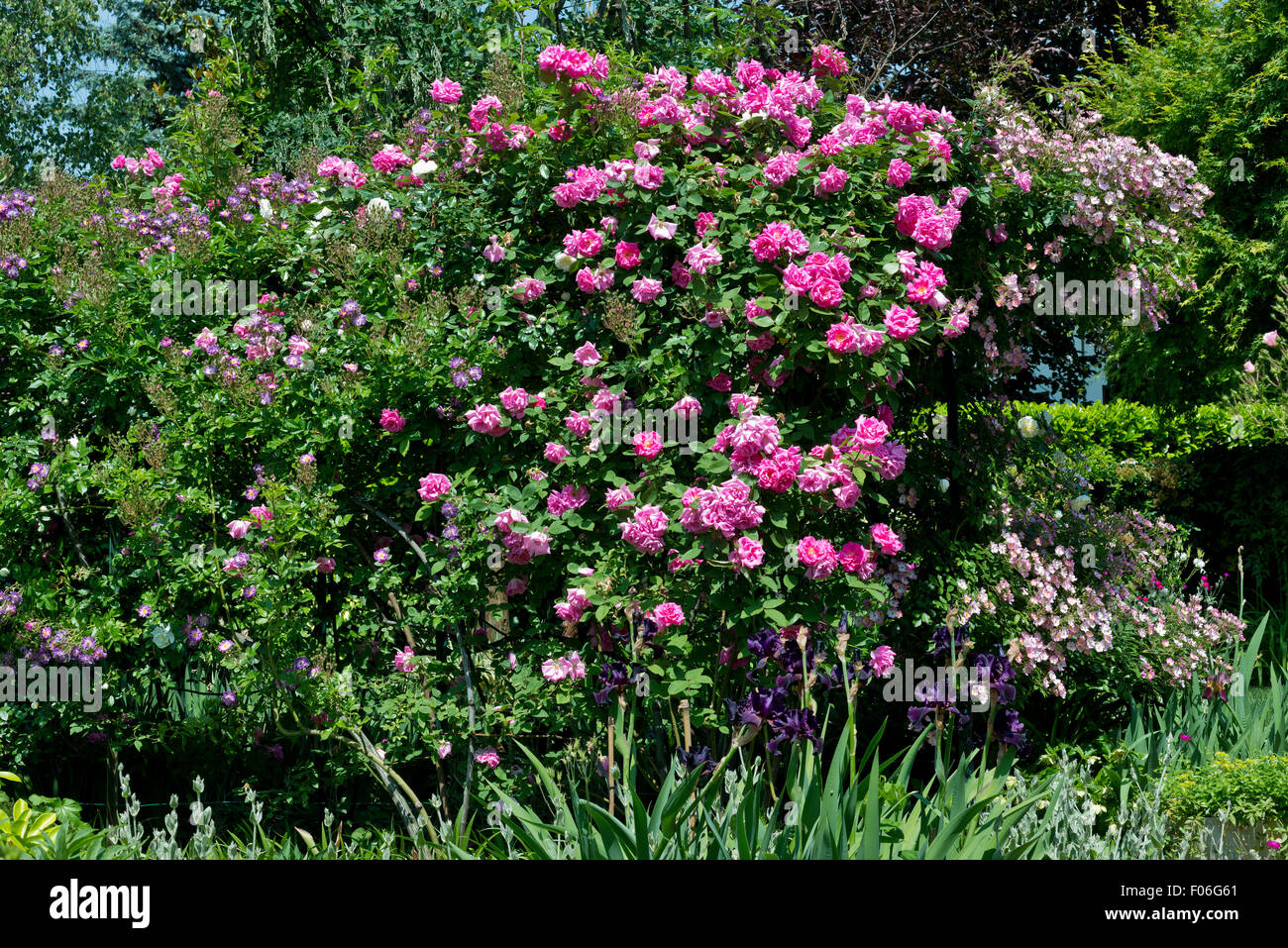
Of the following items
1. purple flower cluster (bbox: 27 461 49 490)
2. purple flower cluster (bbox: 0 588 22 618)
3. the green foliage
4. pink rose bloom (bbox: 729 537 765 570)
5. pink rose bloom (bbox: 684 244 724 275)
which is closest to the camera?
pink rose bloom (bbox: 729 537 765 570)

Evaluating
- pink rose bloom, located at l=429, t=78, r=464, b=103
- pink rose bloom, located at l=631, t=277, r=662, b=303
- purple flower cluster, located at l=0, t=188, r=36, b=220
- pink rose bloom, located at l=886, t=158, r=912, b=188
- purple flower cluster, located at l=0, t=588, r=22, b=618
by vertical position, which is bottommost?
purple flower cluster, located at l=0, t=588, r=22, b=618

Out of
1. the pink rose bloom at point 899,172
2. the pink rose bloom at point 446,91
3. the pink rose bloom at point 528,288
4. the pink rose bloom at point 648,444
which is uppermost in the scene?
the pink rose bloom at point 446,91

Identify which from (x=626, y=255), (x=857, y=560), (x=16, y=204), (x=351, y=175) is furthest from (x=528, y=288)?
(x=16, y=204)

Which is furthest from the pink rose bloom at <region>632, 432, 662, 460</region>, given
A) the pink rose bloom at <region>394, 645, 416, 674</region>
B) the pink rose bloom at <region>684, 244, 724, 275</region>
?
the pink rose bloom at <region>394, 645, 416, 674</region>

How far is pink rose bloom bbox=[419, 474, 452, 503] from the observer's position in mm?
3332

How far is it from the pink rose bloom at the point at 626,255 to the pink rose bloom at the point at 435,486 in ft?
2.94

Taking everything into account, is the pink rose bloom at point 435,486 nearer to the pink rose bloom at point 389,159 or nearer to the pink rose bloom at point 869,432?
the pink rose bloom at point 869,432

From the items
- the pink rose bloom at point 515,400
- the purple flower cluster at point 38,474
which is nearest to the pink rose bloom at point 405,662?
the pink rose bloom at point 515,400

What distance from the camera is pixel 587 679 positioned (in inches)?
131

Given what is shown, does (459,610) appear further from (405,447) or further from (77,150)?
(77,150)

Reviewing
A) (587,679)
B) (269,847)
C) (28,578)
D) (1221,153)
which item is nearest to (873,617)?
(587,679)

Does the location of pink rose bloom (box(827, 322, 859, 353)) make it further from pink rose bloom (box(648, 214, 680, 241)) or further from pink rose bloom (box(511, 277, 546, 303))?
pink rose bloom (box(511, 277, 546, 303))

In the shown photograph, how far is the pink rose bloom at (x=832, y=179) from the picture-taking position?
3318mm

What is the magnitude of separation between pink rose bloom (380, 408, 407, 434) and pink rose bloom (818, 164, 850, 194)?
157 cm
